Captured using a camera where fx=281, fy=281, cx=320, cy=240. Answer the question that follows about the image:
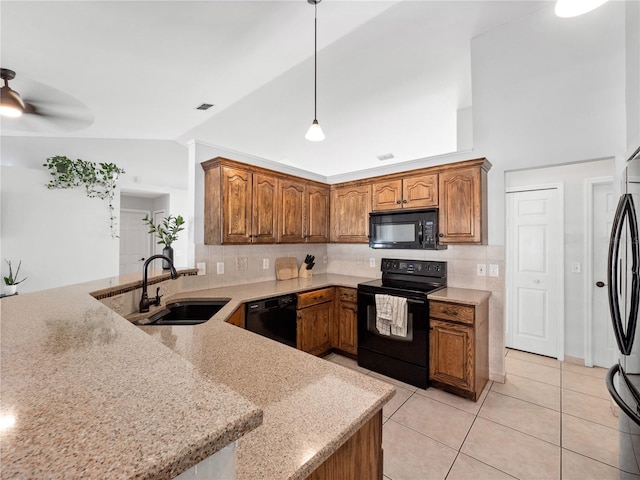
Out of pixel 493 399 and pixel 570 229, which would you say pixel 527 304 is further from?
pixel 493 399

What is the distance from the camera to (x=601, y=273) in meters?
2.96

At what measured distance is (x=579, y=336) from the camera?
3.12 metres

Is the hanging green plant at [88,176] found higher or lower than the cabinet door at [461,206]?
higher

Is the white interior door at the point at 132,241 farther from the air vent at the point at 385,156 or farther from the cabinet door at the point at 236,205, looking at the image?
the air vent at the point at 385,156

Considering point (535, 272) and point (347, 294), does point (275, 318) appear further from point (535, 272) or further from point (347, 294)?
point (535, 272)

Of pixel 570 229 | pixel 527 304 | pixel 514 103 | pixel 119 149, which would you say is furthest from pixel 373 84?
pixel 119 149

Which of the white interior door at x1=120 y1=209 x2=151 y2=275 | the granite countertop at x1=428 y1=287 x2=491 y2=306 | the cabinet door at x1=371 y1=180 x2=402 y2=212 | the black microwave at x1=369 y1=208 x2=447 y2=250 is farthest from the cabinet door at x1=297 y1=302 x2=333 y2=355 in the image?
the white interior door at x1=120 y1=209 x2=151 y2=275

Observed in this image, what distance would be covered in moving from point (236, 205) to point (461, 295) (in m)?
2.32

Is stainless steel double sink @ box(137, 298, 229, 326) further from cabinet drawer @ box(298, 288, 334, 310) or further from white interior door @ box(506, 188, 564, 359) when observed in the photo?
white interior door @ box(506, 188, 564, 359)

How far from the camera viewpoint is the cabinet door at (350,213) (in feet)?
11.4

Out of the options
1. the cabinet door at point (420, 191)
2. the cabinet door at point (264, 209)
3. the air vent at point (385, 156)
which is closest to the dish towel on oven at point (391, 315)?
the cabinet door at point (420, 191)

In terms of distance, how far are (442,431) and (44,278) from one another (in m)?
5.66

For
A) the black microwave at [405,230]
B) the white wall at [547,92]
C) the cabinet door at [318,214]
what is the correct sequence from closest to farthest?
the white wall at [547,92] → the black microwave at [405,230] → the cabinet door at [318,214]

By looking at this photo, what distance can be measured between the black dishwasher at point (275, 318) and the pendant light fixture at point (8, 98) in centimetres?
246
